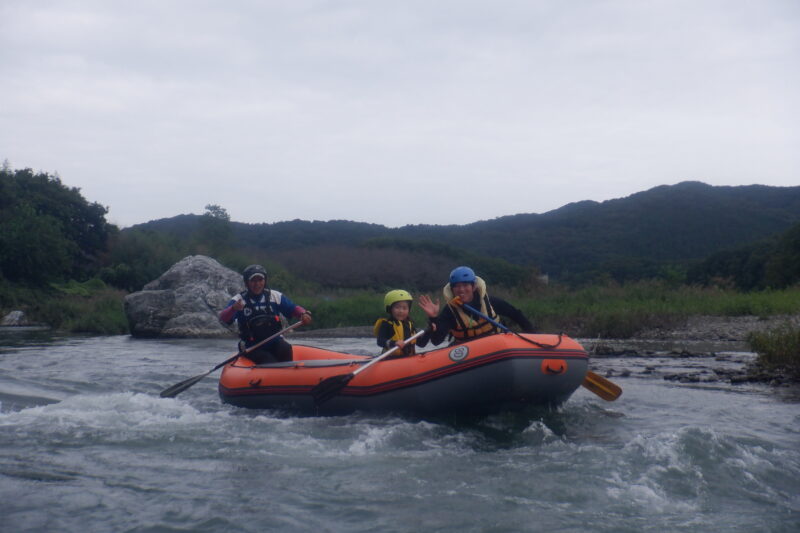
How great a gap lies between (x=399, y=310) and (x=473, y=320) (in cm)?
76

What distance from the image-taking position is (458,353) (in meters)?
5.46

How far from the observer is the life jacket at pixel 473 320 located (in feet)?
20.2

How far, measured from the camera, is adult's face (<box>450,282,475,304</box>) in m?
6.09

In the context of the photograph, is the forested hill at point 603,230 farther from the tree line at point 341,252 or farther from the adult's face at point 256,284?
the adult's face at point 256,284

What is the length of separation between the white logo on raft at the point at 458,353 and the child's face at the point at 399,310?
47.7 inches

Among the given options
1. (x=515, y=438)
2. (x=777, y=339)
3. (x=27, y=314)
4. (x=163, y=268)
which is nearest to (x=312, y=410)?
(x=515, y=438)

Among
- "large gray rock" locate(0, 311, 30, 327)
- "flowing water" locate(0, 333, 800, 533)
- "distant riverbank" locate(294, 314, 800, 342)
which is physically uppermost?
"large gray rock" locate(0, 311, 30, 327)

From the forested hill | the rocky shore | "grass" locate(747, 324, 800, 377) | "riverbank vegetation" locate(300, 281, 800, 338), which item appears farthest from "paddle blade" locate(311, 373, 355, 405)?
the forested hill

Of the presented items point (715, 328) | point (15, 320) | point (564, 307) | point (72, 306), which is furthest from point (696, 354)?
point (15, 320)

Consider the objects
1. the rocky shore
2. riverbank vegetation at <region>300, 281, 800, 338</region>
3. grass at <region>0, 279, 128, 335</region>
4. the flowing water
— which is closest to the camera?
the flowing water

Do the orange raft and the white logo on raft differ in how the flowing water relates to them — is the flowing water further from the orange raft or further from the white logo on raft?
the white logo on raft

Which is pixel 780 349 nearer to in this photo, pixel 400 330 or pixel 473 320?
pixel 473 320

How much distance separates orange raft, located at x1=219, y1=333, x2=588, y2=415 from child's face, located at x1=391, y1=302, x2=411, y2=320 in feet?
1.87

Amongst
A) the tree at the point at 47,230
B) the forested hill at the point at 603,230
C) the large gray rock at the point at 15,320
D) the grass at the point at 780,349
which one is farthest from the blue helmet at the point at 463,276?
the forested hill at the point at 603,230
